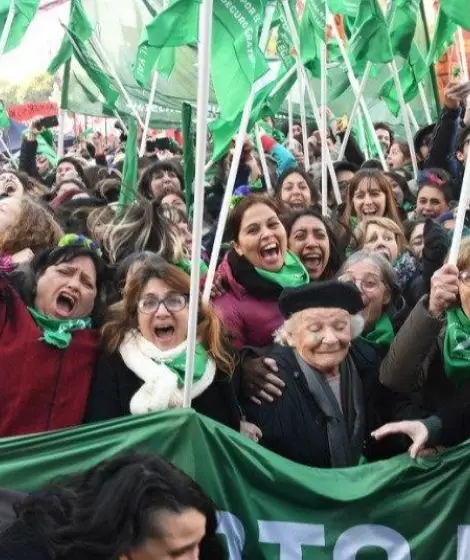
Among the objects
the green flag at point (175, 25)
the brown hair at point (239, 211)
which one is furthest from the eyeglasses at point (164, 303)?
the green flag at point (175, 25)

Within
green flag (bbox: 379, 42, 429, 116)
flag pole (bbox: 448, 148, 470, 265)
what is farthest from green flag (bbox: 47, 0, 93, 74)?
flag pole (bbox: 448, 148, 470, 265)

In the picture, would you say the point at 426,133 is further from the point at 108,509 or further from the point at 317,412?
the point at 108,509

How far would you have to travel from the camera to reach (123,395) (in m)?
3.66

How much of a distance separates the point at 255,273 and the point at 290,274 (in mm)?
175

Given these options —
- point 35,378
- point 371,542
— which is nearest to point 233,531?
point 371,542

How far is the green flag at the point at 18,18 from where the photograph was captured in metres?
7.48

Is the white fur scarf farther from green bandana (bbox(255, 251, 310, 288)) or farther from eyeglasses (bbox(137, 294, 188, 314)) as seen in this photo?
green bandana (bbox(255, 251, 310, 288))

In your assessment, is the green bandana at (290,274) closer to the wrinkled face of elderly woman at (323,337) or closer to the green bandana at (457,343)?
the wrinkled face of elderly woman at (323,337)

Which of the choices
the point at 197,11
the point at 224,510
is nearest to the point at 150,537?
the point at 224,510

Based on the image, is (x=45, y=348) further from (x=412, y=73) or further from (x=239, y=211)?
(x=412, y=73)

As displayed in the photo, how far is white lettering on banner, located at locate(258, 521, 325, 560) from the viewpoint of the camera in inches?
132

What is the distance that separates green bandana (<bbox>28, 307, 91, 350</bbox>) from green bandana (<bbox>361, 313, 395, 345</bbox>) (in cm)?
112

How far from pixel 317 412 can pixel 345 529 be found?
44cm

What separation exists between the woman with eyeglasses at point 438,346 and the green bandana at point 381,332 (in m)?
0.52
